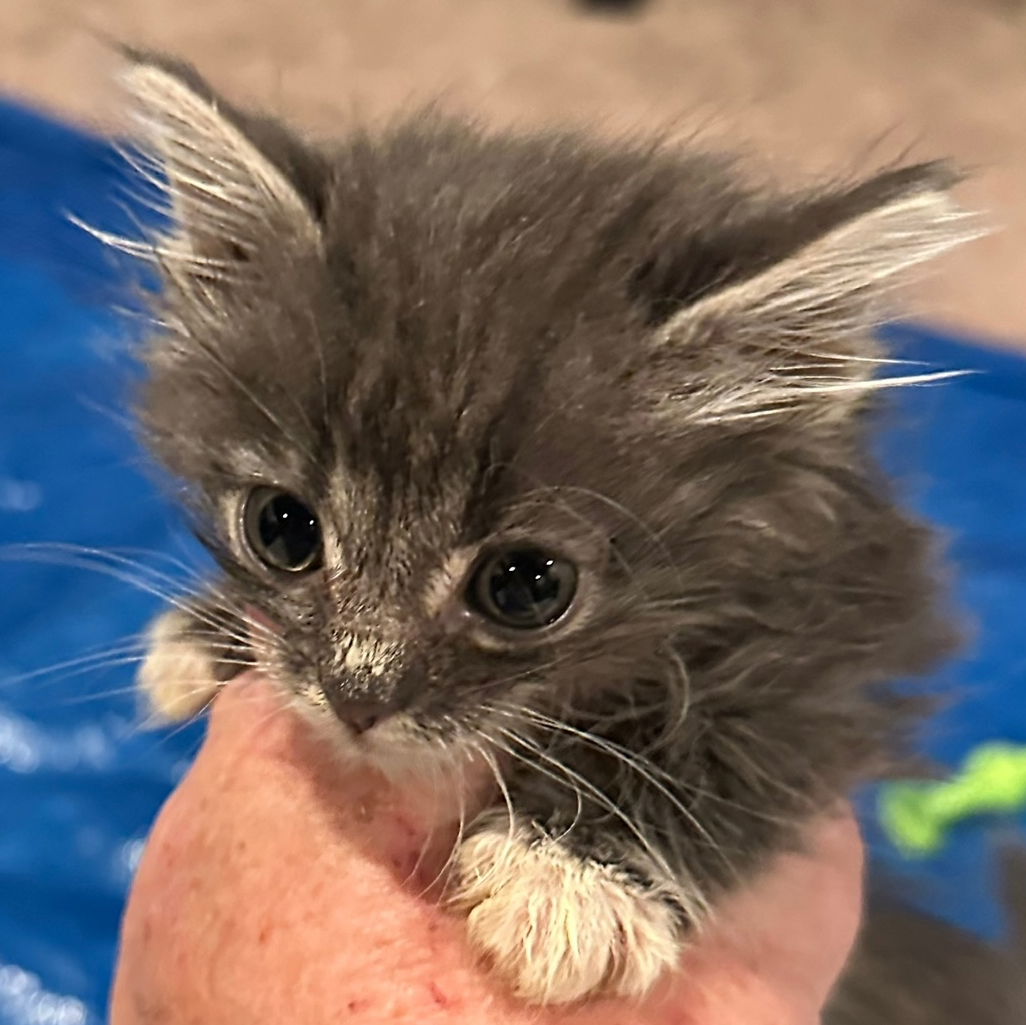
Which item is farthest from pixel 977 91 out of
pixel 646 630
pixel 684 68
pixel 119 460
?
pixel 646 630

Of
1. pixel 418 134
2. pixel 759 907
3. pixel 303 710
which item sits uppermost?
pixel 418 134

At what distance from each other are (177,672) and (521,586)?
0.55 m

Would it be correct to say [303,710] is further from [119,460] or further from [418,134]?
[119,460]

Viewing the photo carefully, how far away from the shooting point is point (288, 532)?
3.74ft

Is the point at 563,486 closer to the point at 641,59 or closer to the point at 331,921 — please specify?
the point at 331,921

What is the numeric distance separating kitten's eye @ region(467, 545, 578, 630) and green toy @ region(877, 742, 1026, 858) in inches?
35.5

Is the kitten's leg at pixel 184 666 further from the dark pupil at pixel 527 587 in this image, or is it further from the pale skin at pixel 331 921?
the dark pupil at pixel 527 587

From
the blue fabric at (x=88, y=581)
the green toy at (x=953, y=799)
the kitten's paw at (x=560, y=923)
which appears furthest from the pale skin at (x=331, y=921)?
the green toy at (x=953, y=799)

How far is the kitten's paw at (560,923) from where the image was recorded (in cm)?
106

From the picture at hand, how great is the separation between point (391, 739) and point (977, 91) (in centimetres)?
303

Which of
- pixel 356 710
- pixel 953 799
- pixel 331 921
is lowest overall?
pixel 953 799

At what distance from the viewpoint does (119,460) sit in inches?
91.1

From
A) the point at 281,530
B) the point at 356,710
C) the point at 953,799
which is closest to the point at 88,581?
the point at 281,530

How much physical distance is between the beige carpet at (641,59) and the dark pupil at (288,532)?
213 cm
